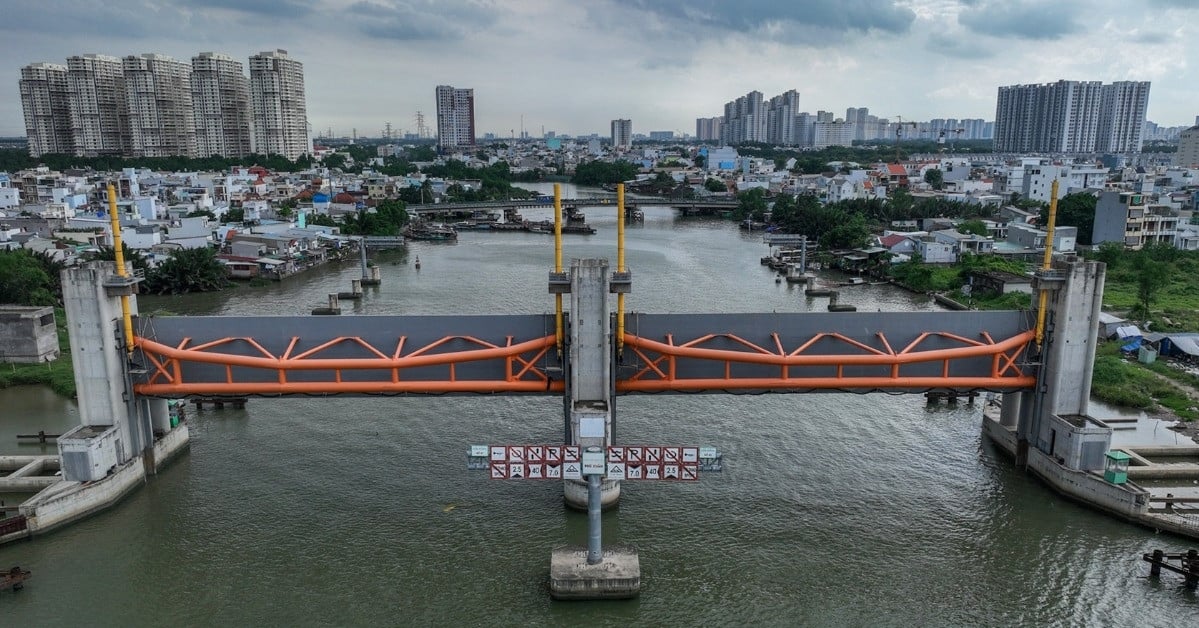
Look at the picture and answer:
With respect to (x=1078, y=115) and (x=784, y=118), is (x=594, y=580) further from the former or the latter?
(x=784, y=118)

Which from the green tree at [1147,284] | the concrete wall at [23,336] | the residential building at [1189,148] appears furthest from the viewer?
the residential building at [1189,148]

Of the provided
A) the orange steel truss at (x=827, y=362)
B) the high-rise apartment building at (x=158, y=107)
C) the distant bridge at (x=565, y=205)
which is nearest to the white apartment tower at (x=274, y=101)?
the high-rise apartment building at (x=158, y=107)

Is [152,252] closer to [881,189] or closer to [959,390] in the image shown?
[959,390]

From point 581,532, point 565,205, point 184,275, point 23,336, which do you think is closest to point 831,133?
point 565,205

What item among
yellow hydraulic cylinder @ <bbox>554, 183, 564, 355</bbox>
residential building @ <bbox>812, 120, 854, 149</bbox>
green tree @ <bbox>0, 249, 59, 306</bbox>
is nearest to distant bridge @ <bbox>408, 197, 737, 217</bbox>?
green tree @ <bbox>0, 249, 59, 306</bbox>

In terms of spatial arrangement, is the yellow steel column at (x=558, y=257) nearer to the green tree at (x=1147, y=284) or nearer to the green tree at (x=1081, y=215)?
the green tree at (x=1147, y=284)

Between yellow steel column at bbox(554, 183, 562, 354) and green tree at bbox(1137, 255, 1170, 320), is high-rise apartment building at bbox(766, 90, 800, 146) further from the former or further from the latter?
yellow steel column at bbox(554, 183, 562, 354)
